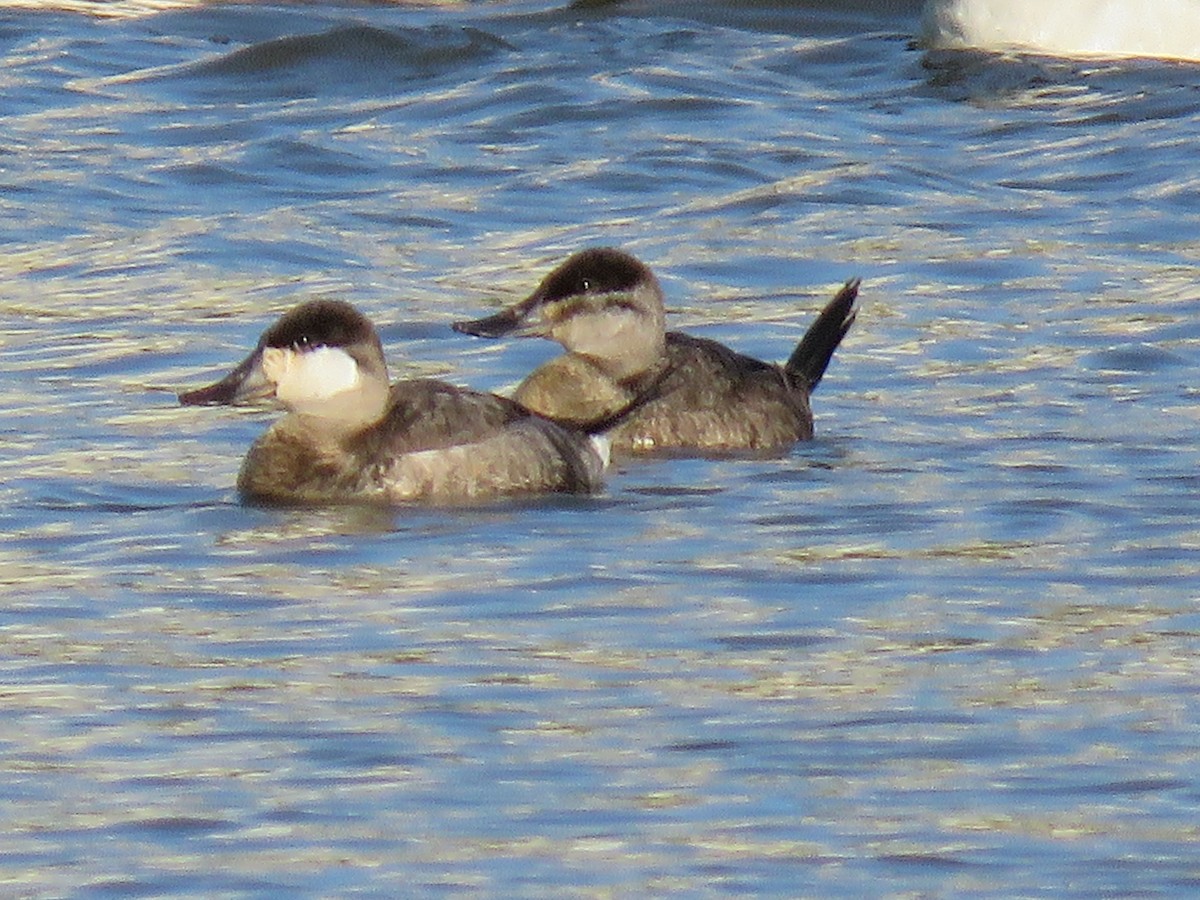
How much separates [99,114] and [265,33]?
2.67 m

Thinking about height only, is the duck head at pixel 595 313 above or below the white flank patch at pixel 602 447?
above

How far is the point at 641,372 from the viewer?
10.8 m

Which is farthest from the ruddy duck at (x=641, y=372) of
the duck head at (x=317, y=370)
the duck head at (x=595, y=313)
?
the duck head at (x=317, y=370)

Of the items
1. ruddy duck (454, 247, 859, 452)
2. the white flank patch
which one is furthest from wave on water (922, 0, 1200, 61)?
the white flank patch

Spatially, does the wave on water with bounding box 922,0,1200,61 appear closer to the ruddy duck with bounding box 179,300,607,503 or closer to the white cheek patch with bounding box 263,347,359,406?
the ruddy duck with bounding box 179,300,607,503

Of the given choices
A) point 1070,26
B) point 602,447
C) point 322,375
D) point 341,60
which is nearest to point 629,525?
point 602,447

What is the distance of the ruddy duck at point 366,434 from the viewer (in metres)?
9.16

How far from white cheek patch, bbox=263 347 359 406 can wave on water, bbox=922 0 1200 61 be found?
9.41 m

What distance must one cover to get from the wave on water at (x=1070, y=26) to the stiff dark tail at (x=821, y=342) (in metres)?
7.13

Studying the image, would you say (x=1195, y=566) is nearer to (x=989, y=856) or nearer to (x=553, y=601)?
(x=553, y=601)

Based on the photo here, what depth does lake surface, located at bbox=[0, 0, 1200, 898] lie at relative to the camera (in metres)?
5.80

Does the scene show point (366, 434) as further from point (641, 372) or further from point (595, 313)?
point (641, 372)

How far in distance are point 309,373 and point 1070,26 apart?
31.9ft

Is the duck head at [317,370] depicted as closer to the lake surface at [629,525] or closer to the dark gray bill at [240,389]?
the dark gray bill at [240,389]
